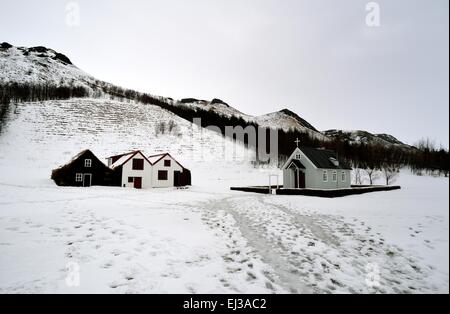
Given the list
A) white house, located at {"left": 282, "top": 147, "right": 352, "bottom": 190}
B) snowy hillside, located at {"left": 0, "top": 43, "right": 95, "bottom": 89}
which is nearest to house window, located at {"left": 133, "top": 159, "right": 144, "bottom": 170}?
white house, located at {"left": 282, "top": 147, "right": 352, "bottom": 190}

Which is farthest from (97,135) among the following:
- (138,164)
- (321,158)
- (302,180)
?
(321,158)

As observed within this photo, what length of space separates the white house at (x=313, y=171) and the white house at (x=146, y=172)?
1876 cm

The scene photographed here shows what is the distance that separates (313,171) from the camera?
31625 mm

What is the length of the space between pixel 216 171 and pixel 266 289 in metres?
54.0

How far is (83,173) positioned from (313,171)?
3203 centimetres

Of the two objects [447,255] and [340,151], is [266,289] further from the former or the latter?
[340,151]

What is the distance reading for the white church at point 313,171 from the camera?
31.6 meters

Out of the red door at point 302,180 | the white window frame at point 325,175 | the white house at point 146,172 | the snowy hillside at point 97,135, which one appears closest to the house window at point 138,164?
the white house at point 146,172

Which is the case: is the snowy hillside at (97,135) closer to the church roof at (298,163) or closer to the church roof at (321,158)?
the church roof at (298,163)

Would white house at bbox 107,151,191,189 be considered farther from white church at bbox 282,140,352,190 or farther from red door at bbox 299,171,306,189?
red door at bbox 299,171,306,189

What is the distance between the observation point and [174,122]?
8631 cm

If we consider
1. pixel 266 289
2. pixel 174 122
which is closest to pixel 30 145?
pixel 174 122

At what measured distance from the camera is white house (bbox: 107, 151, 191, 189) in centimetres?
3609

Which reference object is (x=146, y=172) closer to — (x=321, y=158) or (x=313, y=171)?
(x=313, y=171)
